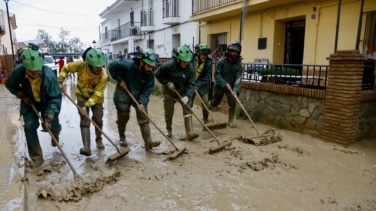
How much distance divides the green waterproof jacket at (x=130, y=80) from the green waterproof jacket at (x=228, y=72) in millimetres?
1911

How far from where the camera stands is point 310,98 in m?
5.52

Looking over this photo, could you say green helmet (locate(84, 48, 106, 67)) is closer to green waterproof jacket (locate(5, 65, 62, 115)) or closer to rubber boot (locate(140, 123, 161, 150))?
green waterproof jacket (locate(5, 65, 62, 115))

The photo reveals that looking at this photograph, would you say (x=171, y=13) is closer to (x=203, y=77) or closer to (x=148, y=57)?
(x=203, y=77)

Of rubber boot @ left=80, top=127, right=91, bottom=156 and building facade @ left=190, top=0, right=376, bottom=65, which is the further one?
building facade @ left=190, top=0, right=376, bottom=65

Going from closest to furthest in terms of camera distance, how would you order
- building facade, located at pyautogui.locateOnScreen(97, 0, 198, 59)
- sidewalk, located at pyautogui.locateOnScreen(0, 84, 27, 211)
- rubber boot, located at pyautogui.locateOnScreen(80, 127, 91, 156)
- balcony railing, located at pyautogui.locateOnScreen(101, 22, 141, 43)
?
1. sidewalk, located at pyautogui.locateOnScreen(0, 84, 27, 211)
2. rubber boot, located at pyautogui.locateOnScreen(80, 127, 91, 156)
3. building facade, located at pyautogui.locateOnScreen(97, 0, 198, 59)
4. balcony railing, located at pyautogui.locateOnScreen(101, 22, 141, 43)

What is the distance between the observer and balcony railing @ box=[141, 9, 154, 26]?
1928 cm

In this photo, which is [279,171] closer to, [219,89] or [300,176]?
[300,176]

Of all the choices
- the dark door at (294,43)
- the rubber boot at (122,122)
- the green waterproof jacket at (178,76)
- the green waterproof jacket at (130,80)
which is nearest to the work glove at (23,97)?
the green waterproof jacket at (130,80)

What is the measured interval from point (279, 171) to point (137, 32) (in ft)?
62.8

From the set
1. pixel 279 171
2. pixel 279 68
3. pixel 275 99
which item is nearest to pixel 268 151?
pixel 279 171

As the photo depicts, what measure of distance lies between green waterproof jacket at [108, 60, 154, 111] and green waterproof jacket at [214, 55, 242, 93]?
1.91 m

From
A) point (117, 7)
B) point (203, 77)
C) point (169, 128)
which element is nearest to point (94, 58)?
point (169, 128)

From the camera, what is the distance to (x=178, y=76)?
16.9 feet

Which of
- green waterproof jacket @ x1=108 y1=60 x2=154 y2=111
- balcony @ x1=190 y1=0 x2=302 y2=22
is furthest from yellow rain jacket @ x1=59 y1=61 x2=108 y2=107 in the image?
balcony @ x1=190 y1=0 x2=302 y2=22
